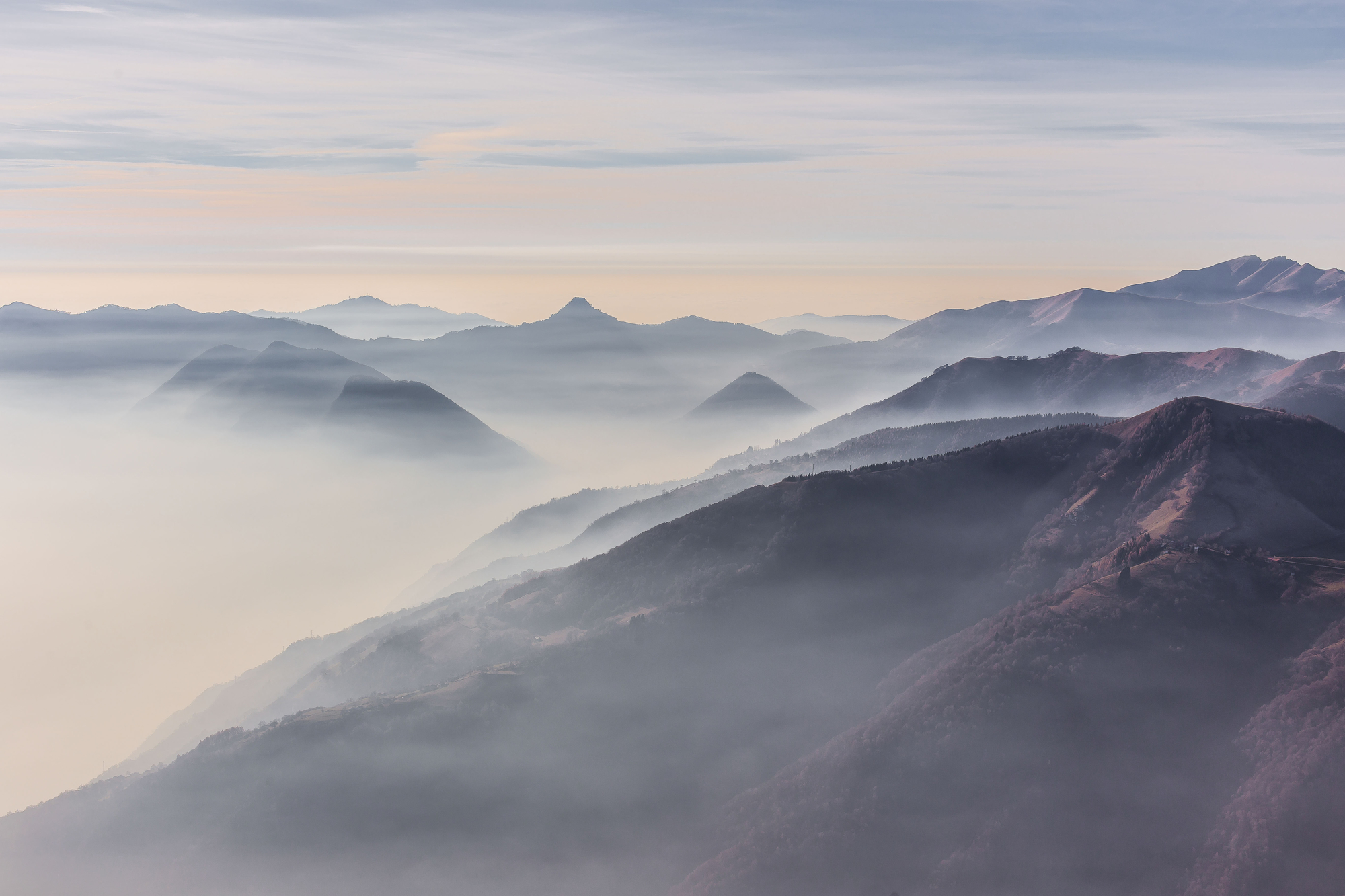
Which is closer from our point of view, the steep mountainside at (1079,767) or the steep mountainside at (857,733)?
the steep mountainside at (1079,767)

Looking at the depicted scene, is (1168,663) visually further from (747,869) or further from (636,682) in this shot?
(636,682)

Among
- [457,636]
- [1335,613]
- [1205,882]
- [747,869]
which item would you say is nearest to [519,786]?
[747,869]

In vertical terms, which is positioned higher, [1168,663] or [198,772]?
[1168,663]

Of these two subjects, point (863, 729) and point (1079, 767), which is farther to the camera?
point (863, 729)

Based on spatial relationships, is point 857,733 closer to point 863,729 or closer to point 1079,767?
point 863,729

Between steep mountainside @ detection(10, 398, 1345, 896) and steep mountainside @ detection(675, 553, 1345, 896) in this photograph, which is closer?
steep mountainside @ detection(675, 553, 1345, 896)

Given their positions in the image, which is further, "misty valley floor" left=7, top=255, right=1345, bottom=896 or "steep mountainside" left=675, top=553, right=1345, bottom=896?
"misty valley floor" left=7, top=255, right=1345, bottom=896

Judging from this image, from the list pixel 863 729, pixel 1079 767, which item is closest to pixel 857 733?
pixel 863 729

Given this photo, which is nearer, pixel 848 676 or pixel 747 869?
pixel 747 869
